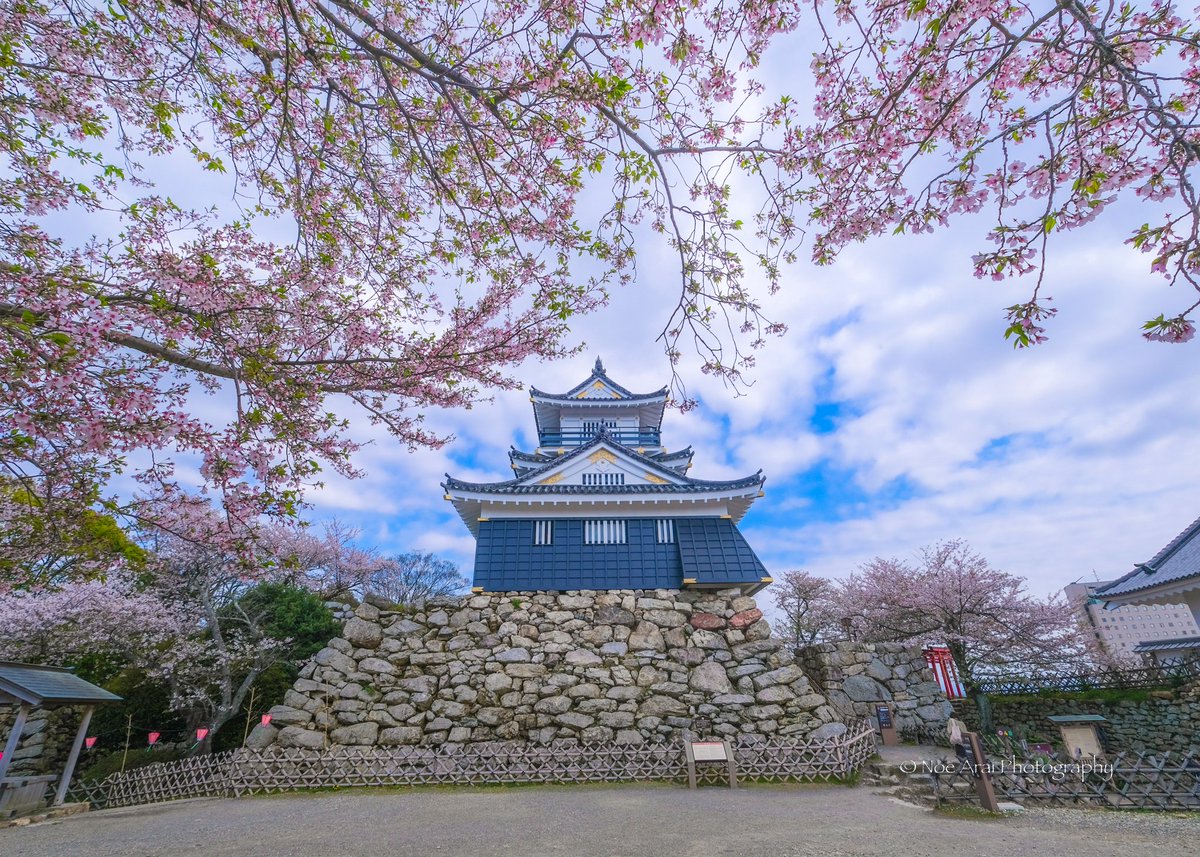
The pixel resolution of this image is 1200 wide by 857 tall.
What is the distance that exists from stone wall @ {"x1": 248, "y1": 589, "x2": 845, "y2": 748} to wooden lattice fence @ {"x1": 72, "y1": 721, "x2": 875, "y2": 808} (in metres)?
0.59

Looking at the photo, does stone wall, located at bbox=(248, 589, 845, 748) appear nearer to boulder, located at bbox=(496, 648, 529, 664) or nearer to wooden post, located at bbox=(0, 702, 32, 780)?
boulder, located at bbox=(496, 648, 529, 664)

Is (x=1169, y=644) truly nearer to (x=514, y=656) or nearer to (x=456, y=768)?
(x=514, y=656)

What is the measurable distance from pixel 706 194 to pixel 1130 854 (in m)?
7.01

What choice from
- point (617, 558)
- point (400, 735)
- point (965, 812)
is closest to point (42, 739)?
point (400, 735)

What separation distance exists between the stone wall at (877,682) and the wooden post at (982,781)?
5.06 meters

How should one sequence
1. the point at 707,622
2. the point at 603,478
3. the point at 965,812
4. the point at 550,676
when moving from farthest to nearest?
1. the point at 603,478
2. the point at 707,622
3. the point at 550,676
4. the point at 965,812

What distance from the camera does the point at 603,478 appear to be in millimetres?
14070

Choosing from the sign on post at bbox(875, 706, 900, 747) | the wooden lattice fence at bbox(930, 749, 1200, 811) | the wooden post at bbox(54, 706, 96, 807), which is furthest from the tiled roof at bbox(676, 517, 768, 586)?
the wooden post at bbox(54, 706, 96, 807)

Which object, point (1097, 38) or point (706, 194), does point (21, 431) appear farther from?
point (1097, 38)

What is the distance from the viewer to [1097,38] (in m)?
2.56

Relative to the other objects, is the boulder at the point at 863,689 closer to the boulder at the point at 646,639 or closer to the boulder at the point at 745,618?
the boulder at the point at 745,618

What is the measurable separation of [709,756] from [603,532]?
545 cm

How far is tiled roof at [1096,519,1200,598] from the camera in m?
11.4

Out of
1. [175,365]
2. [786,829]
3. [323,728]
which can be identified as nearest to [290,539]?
[323,728]
